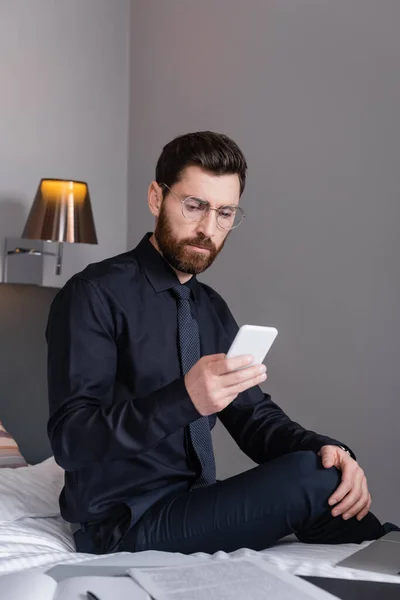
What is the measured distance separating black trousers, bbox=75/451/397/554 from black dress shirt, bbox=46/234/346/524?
6cm

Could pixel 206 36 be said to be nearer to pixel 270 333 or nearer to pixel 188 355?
pixel 188 355

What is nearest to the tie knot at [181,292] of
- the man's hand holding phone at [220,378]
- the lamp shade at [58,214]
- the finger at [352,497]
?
the man's hand holding phone at [220,378]

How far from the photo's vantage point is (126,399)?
1739 mm

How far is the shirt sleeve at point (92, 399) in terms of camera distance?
4.93 feet

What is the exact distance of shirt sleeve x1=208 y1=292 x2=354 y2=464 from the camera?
183 cm

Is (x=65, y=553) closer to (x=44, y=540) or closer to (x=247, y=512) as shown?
(x=44, y=540)

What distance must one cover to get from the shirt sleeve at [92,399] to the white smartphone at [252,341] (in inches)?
5.3

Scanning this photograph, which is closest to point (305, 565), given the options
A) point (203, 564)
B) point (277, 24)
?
point (203, 564)

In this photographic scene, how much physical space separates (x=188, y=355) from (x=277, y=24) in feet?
4.99

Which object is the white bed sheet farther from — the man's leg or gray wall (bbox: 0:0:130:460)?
gray wall (bbox: 0:0:130:460)

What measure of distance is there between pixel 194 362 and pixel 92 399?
0.28 m

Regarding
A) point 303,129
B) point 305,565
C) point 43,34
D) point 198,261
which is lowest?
point 305,565

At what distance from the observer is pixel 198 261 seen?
181 centimetres

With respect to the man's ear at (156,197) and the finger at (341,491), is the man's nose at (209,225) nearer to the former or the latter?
the man's ear at (156,197)
